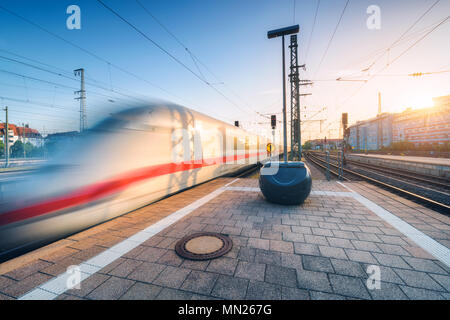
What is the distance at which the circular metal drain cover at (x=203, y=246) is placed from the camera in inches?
104

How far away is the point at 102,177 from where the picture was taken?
11.4 ft

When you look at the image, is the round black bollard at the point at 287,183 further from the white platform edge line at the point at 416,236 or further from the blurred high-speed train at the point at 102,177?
the blurred high-speed train at the point at 102,177

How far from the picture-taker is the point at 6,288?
206cm

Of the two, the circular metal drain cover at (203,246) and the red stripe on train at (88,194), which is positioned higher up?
the red stripe on train at (88,194)

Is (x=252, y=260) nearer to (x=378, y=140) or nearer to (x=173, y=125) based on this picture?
(x=173, y=125)

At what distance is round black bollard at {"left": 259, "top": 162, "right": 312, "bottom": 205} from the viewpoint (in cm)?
458

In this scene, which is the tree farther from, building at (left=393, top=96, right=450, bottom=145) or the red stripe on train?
building at (left=393, top=96, right=450, bottom=145)

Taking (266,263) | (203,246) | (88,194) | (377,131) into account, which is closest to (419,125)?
(377,131)

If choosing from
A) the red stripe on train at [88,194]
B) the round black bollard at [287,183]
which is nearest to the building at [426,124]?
the round black bollard at [287,183]

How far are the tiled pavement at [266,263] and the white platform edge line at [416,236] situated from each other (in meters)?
0.12

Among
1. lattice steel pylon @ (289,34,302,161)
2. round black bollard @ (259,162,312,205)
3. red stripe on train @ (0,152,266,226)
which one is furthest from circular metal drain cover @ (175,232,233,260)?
lattice steel pylon @ (289,34,302,161)

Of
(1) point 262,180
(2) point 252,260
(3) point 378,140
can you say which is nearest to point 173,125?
(1) point 262,180

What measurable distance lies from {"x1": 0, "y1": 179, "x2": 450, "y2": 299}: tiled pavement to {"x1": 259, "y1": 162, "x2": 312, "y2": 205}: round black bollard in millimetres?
678
